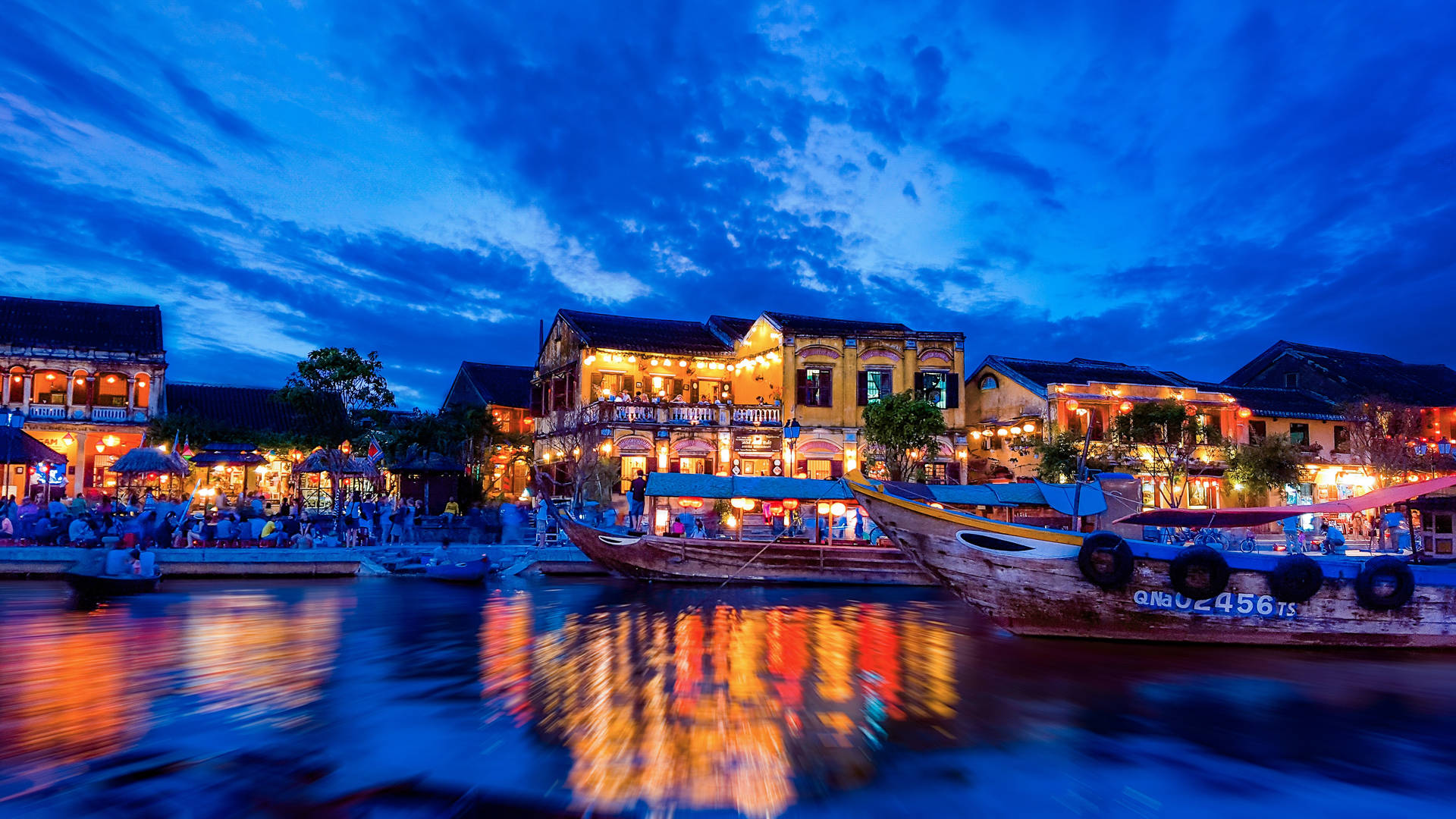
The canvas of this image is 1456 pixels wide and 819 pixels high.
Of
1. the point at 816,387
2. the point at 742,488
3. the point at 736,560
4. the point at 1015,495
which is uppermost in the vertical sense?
the point at 816,387

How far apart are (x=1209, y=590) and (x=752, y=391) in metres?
20.2

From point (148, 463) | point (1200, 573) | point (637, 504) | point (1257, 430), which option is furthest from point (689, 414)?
point (1257, 430)

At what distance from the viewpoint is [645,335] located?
3172 cm

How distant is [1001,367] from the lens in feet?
105

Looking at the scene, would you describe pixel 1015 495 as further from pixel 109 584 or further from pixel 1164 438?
pixel 109 584

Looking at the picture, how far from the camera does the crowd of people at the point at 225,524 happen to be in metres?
19.5

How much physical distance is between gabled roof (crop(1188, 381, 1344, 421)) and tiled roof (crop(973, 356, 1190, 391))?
1.79 m

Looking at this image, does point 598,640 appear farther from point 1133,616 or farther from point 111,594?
point 111,594

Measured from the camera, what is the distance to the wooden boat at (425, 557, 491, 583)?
1891 centimetres

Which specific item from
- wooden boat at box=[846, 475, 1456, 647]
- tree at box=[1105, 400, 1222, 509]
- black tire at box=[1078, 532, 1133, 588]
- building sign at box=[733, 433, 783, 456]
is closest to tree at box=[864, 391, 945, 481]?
building sign at box=[733, 433, 783, 456]

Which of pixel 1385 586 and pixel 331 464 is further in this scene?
pixel 331 464

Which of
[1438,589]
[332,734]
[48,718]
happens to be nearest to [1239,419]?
[1438,589]

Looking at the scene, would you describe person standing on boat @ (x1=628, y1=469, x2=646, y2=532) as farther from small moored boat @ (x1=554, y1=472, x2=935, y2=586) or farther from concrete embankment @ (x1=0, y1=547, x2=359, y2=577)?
concrete embankment @ (x1=0, y1=547, x2=359, y2=577)

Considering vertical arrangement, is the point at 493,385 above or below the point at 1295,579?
above
